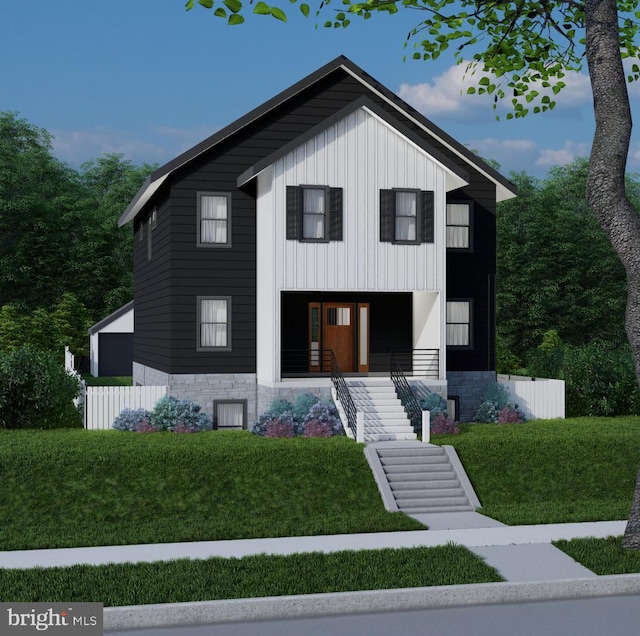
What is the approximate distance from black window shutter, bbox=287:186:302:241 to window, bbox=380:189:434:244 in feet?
7.93

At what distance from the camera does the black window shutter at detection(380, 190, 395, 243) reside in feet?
83.4

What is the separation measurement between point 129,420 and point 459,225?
480 inches

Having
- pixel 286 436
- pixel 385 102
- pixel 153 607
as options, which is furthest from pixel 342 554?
pixel 385 102

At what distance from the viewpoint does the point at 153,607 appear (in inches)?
406

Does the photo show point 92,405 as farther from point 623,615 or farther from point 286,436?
point 623,615

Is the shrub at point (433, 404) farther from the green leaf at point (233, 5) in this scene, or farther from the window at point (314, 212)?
the green leaf at point (233, 5)

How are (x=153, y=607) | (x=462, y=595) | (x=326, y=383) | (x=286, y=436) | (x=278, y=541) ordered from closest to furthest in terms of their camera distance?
(x=153, y=607)
(x=462, y=595)
(x=278, y=541)
(x=286, y=436)
(x=326, y=383)

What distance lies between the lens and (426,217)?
25.7 m

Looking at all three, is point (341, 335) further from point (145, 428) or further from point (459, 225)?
point (145, 428)

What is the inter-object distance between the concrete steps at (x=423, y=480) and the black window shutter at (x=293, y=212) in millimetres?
6818

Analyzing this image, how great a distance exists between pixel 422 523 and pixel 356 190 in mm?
11375

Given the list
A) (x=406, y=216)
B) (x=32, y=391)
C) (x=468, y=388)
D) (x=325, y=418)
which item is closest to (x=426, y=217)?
(x=406, y=216)

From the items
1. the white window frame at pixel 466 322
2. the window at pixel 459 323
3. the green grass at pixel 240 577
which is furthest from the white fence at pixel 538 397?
the green grass at pixel 240 577

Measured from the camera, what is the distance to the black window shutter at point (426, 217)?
25641mm
